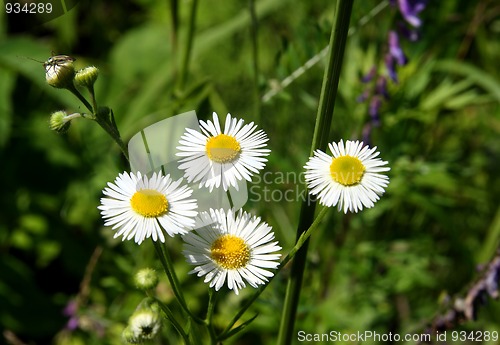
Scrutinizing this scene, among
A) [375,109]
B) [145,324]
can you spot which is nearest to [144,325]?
[145,324]

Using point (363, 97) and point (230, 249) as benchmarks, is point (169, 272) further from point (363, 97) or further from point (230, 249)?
point (363, 97)

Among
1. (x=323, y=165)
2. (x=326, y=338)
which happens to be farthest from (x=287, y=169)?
(x=323, y=165)

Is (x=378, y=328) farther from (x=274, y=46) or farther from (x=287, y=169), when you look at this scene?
(x=274, y=46)

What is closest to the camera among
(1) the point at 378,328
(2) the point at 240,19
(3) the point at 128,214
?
(3) the point at 128,214

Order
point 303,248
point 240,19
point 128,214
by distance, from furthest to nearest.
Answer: point 240,19, point 303,248, point 128,214

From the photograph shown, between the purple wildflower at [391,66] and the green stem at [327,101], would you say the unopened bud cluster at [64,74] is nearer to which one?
the green stem at [327,101]

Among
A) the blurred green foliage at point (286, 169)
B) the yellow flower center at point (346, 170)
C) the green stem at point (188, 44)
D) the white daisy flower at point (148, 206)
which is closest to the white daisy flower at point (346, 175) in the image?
the yellow flower center at point (346, 170)

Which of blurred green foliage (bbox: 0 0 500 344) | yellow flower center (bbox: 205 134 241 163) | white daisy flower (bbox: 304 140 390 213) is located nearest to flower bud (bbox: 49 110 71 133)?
yellow flower center (bbox: 205 134 241 163)
